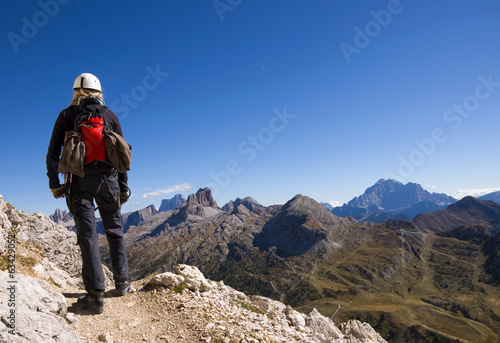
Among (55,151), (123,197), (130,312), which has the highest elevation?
(55,151)

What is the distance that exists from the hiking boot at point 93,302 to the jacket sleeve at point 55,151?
3.41 meters

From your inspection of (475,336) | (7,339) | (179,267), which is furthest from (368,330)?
(475,336)

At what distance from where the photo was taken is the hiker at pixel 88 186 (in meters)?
8.16

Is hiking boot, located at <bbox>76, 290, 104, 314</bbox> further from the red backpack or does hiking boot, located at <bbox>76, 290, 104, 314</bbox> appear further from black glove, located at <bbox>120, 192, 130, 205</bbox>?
the red backpack

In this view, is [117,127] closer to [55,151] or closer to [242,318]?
[55,151]

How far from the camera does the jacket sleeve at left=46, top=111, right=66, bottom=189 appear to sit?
27.0 ft

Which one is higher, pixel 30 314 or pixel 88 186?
pixel 88 186

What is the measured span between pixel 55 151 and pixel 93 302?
4754 millimetres

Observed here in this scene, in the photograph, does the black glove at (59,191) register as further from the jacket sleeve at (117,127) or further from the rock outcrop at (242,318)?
the rock outcrop at (242,318)

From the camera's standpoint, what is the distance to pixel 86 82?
29.0 ft

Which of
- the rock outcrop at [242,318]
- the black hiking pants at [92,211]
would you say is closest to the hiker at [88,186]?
the black hiking pants at [92,211]

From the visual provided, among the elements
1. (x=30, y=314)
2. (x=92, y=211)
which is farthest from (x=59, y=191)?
(x=30, y=314)

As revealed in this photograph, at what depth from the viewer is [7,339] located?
198 inches

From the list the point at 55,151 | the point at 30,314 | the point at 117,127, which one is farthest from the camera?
the point at 117,127
